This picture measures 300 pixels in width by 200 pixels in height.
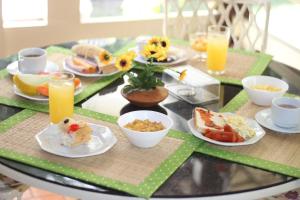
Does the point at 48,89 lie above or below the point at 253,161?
above

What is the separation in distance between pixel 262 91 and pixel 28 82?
77cm

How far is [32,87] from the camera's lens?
1.73 m

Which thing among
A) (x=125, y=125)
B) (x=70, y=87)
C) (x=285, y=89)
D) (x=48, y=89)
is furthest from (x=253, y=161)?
(x=48, y=89)

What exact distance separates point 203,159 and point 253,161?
0.13 metres

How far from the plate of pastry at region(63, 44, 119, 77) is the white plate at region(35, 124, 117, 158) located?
468 millimetres

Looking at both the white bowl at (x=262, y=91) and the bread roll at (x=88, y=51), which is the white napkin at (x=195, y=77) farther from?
the bread roll at (x=88, y=51)

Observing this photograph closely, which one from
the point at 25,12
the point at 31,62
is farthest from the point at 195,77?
the point at 25,12

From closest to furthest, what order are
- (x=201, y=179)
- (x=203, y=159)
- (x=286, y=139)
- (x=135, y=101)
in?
1. (x=201, y=179)
2. (x=203, y=159)
3. (x=286, y=139)
4. (x=135, y=101)

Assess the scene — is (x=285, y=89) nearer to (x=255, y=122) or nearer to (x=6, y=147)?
(x=255, y=122)

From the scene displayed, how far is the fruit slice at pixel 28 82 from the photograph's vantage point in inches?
68.0

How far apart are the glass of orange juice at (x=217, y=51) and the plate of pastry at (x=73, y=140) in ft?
2.27

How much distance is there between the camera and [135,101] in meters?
1.69

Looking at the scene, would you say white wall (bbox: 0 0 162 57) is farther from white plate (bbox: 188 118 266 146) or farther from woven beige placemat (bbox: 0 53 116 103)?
white plate (bbox: 188 118 266 146)

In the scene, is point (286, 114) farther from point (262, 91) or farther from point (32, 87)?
point (32, 87)
